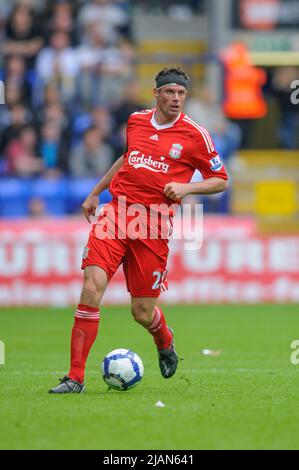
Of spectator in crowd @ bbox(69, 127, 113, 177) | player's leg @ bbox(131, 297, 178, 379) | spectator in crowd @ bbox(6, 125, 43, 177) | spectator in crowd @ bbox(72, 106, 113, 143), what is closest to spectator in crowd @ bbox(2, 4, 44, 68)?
spectator in crowd @ bbox(72, 106, 113, 143)

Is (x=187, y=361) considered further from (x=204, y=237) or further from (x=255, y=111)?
(x=255, y=111)

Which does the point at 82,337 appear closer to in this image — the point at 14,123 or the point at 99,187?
the point at 99,187

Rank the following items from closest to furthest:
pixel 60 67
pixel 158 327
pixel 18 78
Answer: pixel 158 327, pixel 18 78, pixel 60 67

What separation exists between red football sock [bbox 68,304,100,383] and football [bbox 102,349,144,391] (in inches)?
8.3

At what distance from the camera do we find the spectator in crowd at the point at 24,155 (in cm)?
1823

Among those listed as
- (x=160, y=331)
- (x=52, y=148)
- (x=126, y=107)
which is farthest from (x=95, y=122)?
(x=160, y=331)

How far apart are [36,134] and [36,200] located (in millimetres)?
1266

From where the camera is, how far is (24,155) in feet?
60.2

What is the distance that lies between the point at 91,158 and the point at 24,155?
41.9 inches

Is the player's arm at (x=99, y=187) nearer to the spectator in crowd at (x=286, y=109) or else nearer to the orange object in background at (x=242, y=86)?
the orange object in background at (x=242, y=86)

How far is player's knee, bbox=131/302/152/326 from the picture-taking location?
9.18 metres

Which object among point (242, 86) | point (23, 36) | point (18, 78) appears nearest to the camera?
point (18, 78)

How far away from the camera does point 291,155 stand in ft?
66.4
